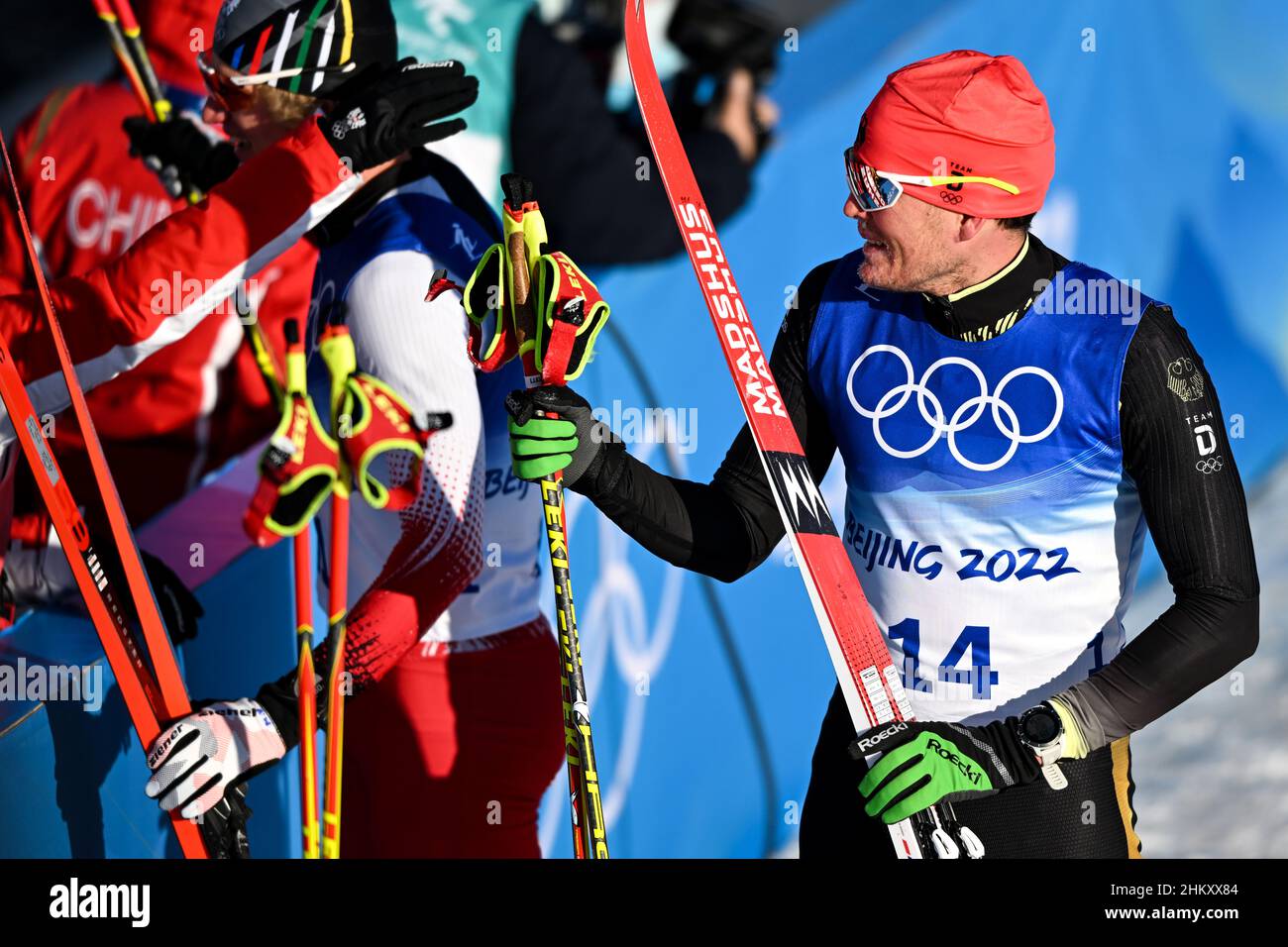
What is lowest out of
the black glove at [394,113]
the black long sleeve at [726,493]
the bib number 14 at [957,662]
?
the bib number 14 at [957,662]

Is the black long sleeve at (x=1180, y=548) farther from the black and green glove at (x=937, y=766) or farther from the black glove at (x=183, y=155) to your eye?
the black glove at (x=183, y=155)

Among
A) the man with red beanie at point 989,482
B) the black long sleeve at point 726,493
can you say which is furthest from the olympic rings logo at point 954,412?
the black long sleeve at point 726,493

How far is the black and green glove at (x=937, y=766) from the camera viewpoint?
2.05 m

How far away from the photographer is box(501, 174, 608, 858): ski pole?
2119mm

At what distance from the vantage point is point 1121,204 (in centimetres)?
505

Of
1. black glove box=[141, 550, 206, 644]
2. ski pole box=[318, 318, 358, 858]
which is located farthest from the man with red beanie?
black glove box=[141, 550, 206, 644]

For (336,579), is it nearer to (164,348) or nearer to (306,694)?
(306,694)

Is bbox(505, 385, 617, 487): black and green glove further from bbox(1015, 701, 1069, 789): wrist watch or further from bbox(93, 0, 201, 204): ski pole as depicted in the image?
bbox(93, 0, 201, 204): ski pole

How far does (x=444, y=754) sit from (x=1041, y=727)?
110 cm

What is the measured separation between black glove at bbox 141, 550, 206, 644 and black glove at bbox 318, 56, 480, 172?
0.96 m

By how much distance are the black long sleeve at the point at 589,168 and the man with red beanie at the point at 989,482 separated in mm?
1785

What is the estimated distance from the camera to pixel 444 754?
2.70 metres
